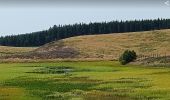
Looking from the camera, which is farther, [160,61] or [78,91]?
[160,61]

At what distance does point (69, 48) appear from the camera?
191 metres

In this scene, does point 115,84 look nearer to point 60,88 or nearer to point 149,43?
point 60,88

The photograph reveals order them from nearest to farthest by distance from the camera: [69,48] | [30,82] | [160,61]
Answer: [30,82] → [160,61] → [69,48]

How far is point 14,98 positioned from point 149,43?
153465mm

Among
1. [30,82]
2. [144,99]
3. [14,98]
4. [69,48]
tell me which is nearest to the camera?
[144,99]

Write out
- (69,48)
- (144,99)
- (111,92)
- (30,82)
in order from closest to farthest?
(144,99)
(111,92)
(30,82)
(69,48)

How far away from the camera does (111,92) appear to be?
5259 cm

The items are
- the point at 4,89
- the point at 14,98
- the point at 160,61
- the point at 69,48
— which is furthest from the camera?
the point at 69,48

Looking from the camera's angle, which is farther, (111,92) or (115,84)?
(115,84)

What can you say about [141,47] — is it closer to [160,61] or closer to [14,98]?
[160,61]

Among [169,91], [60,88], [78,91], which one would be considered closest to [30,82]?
[60,88]

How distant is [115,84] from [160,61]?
141 feet

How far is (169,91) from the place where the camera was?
50.3 meters

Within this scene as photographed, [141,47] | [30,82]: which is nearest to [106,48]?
[141,47]
